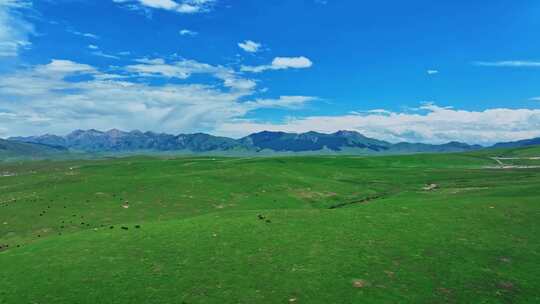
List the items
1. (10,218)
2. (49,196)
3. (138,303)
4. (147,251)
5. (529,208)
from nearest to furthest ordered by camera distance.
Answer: (138,303), (147,251), (529,208), (10,218), (49,196)

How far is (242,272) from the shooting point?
26.5 m

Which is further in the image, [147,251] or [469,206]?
[469,206]

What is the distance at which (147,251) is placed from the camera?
31375 mm

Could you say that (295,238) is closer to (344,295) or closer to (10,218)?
(344,295)

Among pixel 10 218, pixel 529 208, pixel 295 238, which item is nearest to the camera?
pixel 295 238

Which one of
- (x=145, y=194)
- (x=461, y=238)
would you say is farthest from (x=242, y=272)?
(x=145, y=194)

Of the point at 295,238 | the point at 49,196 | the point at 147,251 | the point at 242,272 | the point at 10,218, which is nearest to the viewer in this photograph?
the point at 242,272

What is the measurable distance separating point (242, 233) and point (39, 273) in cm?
1665

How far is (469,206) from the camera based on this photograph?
47875 mm

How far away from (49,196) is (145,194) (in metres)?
15.8

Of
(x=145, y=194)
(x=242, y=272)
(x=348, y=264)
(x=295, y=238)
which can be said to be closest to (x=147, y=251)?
(x=242, y=272)

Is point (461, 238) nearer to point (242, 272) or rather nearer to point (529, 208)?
point (529, 208)

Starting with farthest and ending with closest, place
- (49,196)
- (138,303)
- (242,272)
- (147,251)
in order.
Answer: (49,196) < (147,251) < (242,272) < (138,303)

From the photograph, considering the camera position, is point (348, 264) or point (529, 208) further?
point (529, 208)
